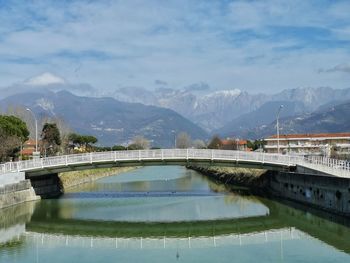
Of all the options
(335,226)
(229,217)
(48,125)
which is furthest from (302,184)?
(48,125)

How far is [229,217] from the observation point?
45.7 m

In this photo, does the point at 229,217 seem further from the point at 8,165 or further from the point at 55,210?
the point at 8,165

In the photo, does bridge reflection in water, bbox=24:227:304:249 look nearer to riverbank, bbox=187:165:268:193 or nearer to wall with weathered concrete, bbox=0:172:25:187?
wall with weathered concrete, bbox=0:172:25:187

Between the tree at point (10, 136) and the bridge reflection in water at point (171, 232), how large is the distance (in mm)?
20626

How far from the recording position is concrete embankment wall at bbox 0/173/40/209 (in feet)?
160

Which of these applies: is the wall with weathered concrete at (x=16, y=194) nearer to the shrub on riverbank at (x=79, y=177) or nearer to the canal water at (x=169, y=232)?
the canal water at (x=169, y=232)

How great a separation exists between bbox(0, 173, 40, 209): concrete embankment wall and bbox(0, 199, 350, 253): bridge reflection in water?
1.76 metres

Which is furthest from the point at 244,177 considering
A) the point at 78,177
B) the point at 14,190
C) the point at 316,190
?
the point at 14,190

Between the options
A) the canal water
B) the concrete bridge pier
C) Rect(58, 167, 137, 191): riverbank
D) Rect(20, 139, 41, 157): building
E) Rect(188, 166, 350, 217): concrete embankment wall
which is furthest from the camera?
Rect(20, 139, 41, 157): building

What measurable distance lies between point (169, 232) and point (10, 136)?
125ft

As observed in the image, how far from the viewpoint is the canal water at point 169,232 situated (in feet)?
102

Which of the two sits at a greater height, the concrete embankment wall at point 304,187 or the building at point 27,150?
the building at point 27,150

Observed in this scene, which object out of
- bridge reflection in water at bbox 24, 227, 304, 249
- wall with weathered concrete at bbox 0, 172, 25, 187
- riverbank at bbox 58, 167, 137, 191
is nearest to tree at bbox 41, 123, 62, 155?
riverbank at bbox 58, 167, 137, 191

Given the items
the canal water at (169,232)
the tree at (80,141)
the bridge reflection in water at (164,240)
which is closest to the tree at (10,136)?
the canal water at (169,232)
